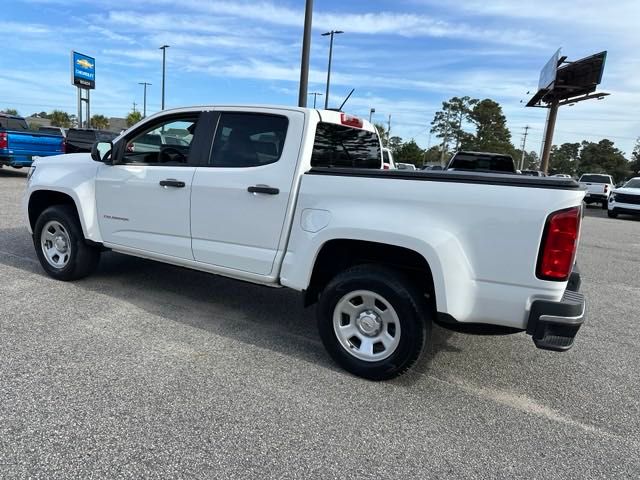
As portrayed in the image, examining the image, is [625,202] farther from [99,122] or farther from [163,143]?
[99,122]

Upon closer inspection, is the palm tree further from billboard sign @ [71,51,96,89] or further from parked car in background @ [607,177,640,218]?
parked car in background @ [607,177,640,218]

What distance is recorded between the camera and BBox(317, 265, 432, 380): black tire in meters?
3.16

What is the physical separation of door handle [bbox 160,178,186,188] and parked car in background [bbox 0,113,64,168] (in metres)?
11.9

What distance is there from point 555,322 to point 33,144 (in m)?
16.0

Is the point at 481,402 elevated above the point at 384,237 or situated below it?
below

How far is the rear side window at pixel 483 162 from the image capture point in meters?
11.9

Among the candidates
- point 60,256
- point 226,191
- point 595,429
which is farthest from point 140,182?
point 595,429

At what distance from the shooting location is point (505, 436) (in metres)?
2.82

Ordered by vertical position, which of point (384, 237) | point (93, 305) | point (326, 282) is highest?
point (384, 237)

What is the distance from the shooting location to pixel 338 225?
10.9ft

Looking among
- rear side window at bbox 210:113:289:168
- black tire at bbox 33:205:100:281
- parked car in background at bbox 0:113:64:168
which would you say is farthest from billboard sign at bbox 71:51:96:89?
rear side window at bbox 210:113:289:168

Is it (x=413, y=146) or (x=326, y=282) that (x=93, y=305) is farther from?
(x=413, y=146)

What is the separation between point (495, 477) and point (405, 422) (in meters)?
0.59

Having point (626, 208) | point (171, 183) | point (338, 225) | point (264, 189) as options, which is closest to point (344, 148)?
point (264, 189)
